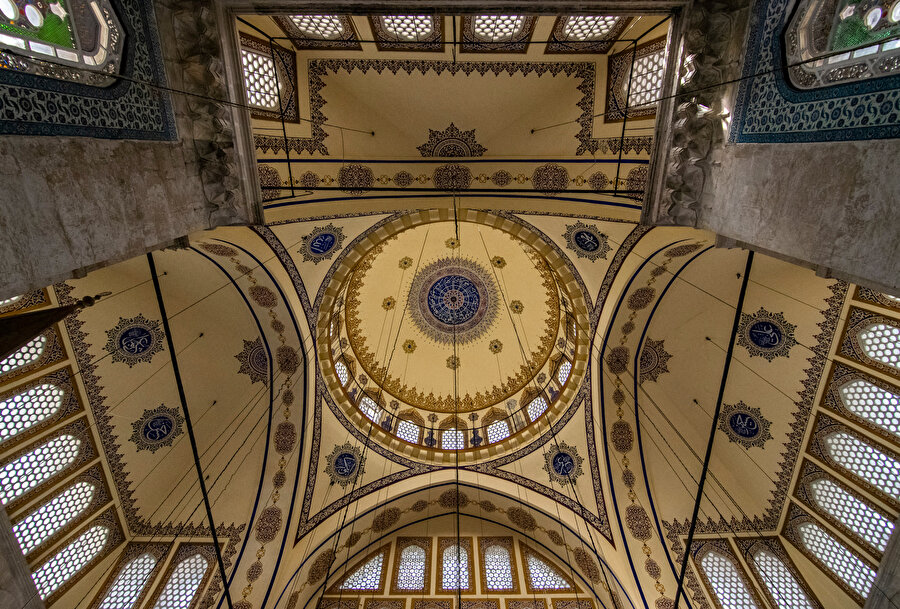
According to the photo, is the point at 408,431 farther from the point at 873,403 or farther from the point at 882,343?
the point at 882,343

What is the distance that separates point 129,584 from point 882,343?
11233 millimetres

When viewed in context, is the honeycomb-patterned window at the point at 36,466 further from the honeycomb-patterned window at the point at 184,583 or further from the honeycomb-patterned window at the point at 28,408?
the honeycomb-patterned window at the point at 184,583

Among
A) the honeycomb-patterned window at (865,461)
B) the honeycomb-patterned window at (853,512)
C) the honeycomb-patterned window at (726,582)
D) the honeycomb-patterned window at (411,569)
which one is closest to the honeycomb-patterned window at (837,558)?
the honeycomb-patterned window at (853,512)

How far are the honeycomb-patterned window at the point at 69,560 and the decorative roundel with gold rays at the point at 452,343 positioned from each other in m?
4.14

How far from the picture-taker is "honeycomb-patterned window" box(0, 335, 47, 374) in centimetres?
520

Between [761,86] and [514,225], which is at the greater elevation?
[761,86]

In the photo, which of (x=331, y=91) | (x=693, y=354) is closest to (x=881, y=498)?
(x=693, y=354)

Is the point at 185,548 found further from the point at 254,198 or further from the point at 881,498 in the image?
the point at 881,498

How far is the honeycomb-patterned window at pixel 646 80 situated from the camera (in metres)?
4.47

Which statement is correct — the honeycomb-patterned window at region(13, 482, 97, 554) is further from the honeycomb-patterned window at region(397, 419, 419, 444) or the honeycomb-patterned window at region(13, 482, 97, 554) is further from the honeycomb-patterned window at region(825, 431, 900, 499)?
the honeycomb-patterned window at region(825, 431, 900, 499)

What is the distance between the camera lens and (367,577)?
884cm

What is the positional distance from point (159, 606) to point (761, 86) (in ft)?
33.2

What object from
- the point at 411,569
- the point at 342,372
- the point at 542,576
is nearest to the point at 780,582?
the point at 542,576

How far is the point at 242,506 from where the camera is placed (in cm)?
750
